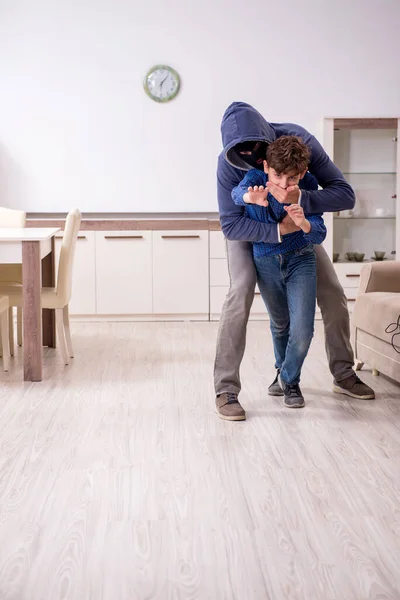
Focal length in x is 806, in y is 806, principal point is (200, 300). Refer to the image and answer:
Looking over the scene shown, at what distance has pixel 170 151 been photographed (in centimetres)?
643

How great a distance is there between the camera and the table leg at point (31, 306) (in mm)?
3984

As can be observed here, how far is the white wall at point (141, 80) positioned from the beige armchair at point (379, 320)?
2.62m

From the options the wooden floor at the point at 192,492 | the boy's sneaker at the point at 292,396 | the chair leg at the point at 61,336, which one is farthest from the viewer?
the chair leg at the point at 61,336

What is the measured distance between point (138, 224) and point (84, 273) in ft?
1.82

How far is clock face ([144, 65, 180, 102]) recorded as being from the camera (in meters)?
6.34

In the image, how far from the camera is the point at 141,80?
6.36 meters

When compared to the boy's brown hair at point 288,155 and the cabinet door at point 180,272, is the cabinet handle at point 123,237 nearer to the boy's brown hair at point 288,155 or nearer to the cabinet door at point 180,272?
the cabinet door at point 180,272

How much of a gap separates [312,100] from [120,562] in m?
5.11

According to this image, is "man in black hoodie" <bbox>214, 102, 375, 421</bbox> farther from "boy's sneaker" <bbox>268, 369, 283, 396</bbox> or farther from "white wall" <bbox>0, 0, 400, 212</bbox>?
"white wall" <bbox>0, 0, 400, 212</bbox>

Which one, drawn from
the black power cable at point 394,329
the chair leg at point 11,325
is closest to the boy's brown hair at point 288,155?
the black power cable at point 394,329

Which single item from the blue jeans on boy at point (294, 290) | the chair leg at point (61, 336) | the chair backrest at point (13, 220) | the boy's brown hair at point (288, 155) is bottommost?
the chair leg at point (61, 336)

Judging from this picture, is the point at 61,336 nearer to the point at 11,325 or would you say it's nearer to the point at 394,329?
the point at 11,325

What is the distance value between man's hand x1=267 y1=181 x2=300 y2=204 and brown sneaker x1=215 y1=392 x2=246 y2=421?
834mm

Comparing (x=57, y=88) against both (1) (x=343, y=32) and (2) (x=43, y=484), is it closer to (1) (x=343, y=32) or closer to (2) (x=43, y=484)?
(1) (x=343, y=32)
